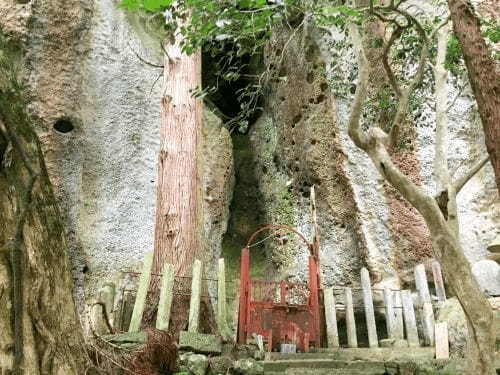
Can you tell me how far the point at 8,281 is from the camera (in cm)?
198

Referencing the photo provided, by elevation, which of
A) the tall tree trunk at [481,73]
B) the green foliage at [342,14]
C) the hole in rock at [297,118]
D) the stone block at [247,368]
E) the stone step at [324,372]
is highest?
the hole in rock at [297,118]

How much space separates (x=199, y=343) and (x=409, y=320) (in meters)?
2.97

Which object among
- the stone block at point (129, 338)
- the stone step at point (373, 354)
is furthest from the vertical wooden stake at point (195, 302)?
the stone step at point (373, 354)

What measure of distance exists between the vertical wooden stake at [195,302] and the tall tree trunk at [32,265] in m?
2.79

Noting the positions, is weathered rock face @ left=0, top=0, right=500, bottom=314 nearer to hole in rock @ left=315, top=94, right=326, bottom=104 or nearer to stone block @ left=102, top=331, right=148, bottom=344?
hole in rock @ left=315, top=94, right=326, bottom=104

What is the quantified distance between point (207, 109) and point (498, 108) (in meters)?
9.40

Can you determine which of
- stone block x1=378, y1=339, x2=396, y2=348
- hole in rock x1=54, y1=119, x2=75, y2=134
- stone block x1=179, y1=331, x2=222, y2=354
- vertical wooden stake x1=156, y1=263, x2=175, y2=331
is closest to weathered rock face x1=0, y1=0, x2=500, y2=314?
hole in rock x1=54, y1=119, x2=75, y2=134

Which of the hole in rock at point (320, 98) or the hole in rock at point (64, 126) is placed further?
A: the hole in rock at point (320, 98)

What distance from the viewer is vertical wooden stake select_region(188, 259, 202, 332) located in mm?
5020

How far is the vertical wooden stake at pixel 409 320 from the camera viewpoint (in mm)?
6359

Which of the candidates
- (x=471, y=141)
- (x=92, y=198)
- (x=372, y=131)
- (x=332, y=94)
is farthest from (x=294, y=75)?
(x=372, y=131)

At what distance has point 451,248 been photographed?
4023 millimetres

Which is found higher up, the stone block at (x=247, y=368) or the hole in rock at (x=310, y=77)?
the hole in rock at (x=310, y=77)

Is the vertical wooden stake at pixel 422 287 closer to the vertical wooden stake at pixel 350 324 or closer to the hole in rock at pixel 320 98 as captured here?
the vertical wooden stake at pixel 350 324
